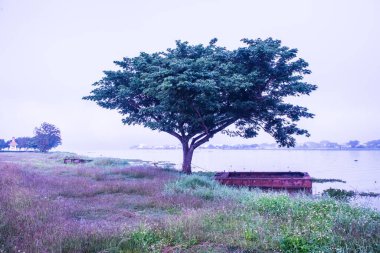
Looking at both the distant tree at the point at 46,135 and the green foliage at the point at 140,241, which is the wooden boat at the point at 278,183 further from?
the distant tree at the point at 46,135

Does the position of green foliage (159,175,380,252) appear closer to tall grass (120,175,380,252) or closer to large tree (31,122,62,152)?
tall grass (120,175,380,252)

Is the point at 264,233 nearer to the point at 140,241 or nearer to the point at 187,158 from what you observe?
the point at 140,241

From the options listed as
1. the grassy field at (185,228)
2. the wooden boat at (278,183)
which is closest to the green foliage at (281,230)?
the grassy field at (185,228)

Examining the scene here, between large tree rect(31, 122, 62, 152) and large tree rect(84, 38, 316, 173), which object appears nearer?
large tree rect(84, 38, 316, 173)

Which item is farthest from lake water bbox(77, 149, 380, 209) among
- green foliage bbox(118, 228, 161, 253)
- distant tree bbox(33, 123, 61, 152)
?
distant tree bbox(33, 123, 61, 152)

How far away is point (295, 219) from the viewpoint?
923cm

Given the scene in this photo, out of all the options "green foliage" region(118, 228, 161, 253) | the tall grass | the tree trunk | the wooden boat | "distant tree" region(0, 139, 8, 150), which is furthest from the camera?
"distant tree" region(0, 139, 8, 150)

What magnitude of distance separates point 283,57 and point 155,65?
969 centimetres

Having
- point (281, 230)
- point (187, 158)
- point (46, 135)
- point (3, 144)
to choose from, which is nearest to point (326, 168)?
point (187, 158)

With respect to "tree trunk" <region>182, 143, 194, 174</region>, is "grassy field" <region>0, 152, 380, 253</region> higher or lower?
lower

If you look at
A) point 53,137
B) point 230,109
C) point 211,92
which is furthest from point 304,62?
point 53,137

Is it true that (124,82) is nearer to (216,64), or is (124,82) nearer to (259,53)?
(216,64)

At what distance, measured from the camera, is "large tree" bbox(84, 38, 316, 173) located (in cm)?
2102

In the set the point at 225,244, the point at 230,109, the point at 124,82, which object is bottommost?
the point at 225,244
